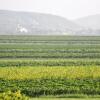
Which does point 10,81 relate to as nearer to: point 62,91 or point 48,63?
point 62,91

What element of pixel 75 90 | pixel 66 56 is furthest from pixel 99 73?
pixel 66 56

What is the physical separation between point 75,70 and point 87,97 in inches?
309

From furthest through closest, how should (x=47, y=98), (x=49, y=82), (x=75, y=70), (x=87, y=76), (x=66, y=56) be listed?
(x=66, y=56) → (x=75, y=70) → (x=87, y=76) → (x=49, y=82) → (x=47, y=98)

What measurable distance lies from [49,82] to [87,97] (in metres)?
3.89

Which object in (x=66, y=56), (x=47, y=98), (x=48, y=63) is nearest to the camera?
(x=47, y=98)

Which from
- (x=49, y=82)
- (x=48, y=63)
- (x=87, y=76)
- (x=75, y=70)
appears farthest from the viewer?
(x=48, y=63)

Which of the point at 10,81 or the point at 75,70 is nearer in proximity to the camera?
the point at 10,81

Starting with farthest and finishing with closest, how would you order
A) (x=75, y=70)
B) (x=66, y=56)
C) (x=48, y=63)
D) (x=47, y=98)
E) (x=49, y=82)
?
(x=66, y=56)
(x=48, y=63)
(x=75, y=70)
(x=49, y=82)
(x=47, y=98)

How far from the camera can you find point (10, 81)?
91.2 feet

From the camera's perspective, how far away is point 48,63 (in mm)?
40344

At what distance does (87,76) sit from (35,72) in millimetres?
4626

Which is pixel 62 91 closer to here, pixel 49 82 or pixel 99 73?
pixel 49 82

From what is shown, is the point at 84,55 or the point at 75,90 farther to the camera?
the point at 84,55

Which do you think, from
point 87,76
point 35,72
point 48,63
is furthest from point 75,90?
point 48,63
